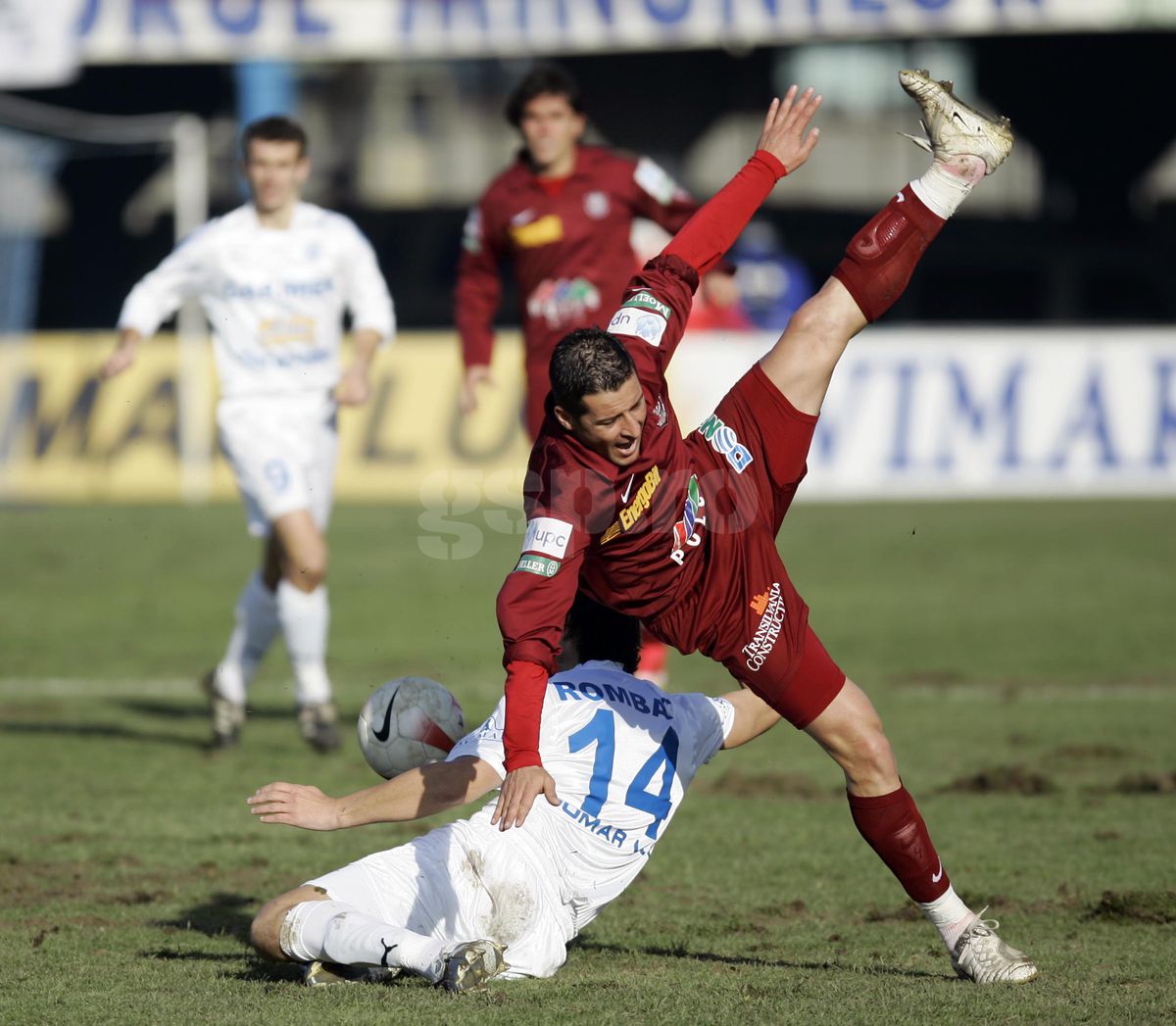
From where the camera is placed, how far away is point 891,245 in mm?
5117

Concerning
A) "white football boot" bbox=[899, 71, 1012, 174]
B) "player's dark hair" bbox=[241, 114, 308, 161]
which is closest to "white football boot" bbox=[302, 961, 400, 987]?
"white football boot" bbox=[899, 71, 1012, 174]

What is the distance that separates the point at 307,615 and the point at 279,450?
754 millimetres

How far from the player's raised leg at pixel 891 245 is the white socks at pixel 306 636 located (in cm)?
338

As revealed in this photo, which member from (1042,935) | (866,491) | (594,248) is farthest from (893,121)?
(1042,935)

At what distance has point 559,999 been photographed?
427 centimetres

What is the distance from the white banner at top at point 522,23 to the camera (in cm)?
Result: 1989

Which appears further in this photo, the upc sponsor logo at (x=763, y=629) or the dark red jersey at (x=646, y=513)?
the upc sponsor logo at (x=763, y=629)

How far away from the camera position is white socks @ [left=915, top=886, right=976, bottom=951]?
457 cm

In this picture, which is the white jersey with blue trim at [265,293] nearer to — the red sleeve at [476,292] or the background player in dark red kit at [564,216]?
the red sleeve at [476,292]

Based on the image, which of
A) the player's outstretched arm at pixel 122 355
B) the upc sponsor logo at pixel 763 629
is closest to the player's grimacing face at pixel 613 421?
the upc sponsor logo at pixel 763 629

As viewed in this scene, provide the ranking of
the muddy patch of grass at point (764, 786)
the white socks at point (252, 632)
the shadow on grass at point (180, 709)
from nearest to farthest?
1. the muddy patch of grass at point (764, 786)
2. the white socks at point (252, 632)
3. the shadow on grass at point (180, 709)

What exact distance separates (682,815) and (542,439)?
2.55 metres

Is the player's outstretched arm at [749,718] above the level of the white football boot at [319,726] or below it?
above

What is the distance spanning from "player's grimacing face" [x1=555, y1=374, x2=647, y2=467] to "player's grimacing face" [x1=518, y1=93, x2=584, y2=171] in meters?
3.66
